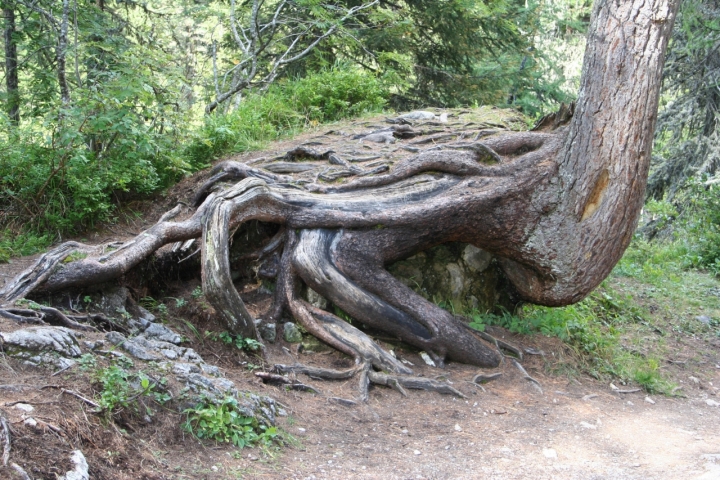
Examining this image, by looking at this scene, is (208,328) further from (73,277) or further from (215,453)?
(215,453)

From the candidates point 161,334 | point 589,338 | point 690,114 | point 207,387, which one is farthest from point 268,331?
point 690,114

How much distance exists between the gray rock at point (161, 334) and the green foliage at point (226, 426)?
1.51 metres

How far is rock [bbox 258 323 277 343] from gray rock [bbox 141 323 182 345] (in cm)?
90

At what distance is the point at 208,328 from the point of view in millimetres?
6371

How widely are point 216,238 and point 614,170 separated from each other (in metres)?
4.16

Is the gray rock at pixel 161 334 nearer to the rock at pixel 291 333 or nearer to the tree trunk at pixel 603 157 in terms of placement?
the rock at pixel 291 333

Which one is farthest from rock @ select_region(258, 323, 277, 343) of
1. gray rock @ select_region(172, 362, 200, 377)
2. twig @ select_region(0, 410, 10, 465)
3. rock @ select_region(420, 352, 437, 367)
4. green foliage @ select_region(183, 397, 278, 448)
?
twig @ select_region(0, 410, 10, 465)

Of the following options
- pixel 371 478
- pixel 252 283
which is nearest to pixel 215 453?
pixel 371 478

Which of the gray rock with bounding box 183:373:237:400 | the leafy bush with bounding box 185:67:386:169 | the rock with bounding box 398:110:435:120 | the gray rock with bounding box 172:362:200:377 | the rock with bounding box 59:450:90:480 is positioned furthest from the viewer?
the rock with bounding box 398:110:435:120

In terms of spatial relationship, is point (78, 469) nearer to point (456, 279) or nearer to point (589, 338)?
point (456, 279)

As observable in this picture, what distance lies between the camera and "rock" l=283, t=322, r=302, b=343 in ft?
22.0

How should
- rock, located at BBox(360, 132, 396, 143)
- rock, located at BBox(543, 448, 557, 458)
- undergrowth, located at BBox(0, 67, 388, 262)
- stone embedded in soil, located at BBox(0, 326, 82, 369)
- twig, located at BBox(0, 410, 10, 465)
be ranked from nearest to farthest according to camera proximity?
Result: twig, located at BBox(0, 410, 10, 465)
stone embedded in soil, located at BBox(0, 326, 82, 369)
rock, located at BBox(543, 448, 557, 458)
undergrowth, located at BBox(0, 67, 388, 262)
rock, located at BBox(360, 132, 396, 143)

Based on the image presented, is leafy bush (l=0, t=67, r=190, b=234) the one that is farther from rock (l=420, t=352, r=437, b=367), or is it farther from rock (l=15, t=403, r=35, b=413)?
rock (l=15, t=403, r=35, b=413)

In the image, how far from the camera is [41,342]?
14.4 ft
